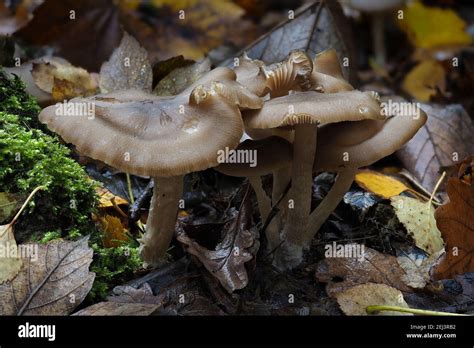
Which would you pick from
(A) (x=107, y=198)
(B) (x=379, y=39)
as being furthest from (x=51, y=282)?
(B) (x=379, y=39)

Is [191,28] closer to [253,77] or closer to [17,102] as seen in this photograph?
[17,102]

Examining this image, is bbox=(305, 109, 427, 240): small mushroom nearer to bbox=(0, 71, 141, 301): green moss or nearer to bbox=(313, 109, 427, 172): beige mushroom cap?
bbox=(313, 109, 427, 172): beige mushroom cap

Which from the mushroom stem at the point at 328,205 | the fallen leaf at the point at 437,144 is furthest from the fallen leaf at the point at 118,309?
the fallen leaf at the point at 437,144

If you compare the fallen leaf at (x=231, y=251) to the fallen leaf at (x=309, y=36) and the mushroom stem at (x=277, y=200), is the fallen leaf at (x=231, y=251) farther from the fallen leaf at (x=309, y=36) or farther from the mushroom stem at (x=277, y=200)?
the fallen leaf at (x=309, y=36)

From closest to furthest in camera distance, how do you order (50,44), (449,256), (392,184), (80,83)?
(449,256), (392,184), (80,83), (50,44)

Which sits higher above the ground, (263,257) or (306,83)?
(306,83)

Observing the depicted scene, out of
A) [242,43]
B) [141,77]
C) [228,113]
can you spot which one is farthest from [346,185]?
[242,43]

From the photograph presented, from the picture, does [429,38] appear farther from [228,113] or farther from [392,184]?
[228,113]

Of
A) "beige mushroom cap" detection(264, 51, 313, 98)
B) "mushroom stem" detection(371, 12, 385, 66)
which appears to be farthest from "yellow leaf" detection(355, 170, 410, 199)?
"mushroom stem" detection(371, 12, 385, 66)
